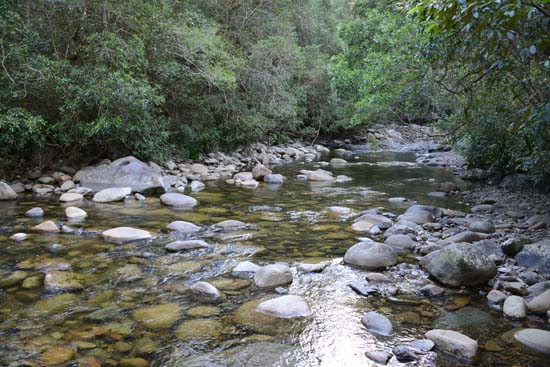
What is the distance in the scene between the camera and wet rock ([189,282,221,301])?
399cm

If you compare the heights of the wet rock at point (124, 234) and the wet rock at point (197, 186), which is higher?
the wet rock at point (124, 234)

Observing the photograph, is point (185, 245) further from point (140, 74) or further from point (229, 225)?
point (140, 74)

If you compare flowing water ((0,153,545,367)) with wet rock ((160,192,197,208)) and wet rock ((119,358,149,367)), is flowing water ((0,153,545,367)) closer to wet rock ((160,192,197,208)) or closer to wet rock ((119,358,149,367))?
wet rock ((119,358,149,367))

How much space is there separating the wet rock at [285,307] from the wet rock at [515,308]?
165cm

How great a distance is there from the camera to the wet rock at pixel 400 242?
5.48 meters

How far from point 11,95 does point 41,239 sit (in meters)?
3.86

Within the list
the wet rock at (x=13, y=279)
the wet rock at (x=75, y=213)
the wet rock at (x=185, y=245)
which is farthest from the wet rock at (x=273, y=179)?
the wet rock at (x=13, y=279)

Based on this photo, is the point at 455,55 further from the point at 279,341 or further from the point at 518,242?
the point at 279,341

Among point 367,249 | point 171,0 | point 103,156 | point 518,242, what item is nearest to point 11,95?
point 103,156

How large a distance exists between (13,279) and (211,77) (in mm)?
7800

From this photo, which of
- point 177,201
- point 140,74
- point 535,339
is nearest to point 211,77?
point 140,74

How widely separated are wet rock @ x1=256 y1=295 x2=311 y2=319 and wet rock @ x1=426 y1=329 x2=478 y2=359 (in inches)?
39.9

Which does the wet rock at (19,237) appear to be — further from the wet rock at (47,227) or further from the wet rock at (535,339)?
the wet rock at (535,339)

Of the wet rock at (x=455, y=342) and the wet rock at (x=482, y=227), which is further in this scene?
the wet rock at (x=482, y=227)
